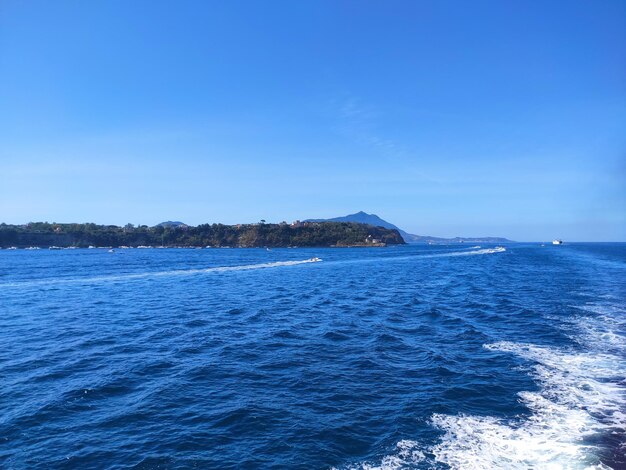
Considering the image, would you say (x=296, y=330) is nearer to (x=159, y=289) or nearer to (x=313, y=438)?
(x=313, y=438)

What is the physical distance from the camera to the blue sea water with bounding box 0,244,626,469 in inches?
505

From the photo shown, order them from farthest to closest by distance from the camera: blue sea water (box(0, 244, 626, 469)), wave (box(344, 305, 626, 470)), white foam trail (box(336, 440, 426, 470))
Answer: blue sea water (box(0, 244, 626, 469)), wave (box(344, 305, 626, 470)), white foam trail (box(336, 440, 426, 470))

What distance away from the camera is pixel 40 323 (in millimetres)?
32656

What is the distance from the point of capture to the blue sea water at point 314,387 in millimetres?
12838

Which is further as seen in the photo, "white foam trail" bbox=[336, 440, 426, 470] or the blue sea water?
the blue sea water

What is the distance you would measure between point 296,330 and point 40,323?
22806 millimetres

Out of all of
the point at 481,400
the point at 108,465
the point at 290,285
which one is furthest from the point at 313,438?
the point at 290,285

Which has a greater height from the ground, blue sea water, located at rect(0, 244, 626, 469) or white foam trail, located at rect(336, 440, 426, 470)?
blue sea water, located at rect(0, 244, 626, 469)

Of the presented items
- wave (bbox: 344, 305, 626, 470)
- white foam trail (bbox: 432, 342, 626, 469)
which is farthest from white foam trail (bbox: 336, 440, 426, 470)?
white foam trail (bbox: 432, 342, 626, 469)

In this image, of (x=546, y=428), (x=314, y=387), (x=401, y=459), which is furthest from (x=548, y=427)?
(x=314, y=387)

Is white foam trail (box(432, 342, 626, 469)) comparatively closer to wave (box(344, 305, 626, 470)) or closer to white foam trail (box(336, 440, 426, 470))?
wave (box(344, 305, 626, 470))

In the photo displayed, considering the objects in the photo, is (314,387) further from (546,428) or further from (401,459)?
(546,428)

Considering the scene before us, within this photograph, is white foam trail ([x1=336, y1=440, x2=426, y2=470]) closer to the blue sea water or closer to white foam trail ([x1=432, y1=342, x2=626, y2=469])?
the blue sea water

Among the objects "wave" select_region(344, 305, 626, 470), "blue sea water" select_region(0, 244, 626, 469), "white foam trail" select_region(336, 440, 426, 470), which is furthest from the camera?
"blue sea water" select_region(0, 244, 626, 469)
